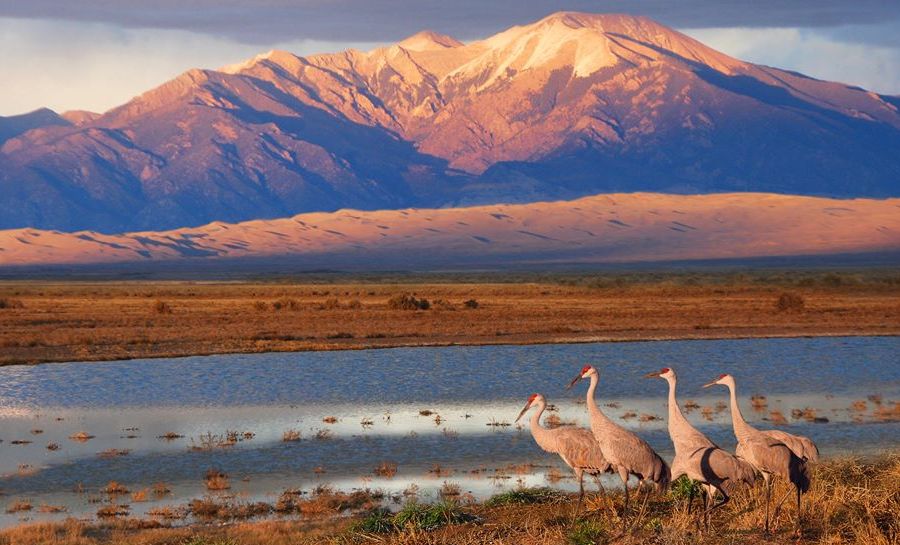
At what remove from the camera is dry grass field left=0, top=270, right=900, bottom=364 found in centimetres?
4547

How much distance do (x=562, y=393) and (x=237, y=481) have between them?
12938 millimetres

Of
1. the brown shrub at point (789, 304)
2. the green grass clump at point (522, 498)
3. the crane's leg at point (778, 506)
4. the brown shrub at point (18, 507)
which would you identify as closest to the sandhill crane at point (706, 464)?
the crane's leg at point (778, 506)

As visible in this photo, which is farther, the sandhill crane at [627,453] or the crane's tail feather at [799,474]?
the sandhill crane at [627,453]

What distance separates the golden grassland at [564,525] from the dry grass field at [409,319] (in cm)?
2536

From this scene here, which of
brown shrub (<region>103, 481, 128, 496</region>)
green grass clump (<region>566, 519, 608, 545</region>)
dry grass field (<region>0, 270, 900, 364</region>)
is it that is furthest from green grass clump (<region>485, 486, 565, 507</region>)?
dry grass field (<region>0, 270, 900, 364</region>)

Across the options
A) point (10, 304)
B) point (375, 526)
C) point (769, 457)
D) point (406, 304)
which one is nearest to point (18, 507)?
point (375, 526)

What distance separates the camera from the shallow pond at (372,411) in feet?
68.7

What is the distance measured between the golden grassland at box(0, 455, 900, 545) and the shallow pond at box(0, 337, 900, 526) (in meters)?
1.94

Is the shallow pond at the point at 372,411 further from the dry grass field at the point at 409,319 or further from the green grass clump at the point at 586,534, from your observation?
the green grass clump at the point at 586,534

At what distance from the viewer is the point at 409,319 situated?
56594 mm

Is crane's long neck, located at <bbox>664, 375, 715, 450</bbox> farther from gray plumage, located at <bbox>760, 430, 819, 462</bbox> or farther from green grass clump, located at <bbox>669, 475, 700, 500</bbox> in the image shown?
gray plumage, located at <bbox>760, 430, 819, 462</bbox>

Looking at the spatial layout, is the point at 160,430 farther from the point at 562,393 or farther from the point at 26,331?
the point at 26,331

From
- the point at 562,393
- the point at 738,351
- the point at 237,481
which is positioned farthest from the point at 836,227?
the point at 237,481

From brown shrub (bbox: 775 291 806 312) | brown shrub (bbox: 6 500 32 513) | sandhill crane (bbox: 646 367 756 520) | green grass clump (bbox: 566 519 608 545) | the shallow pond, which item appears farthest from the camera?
brown shrub (bbox: 775 291 806 312)
